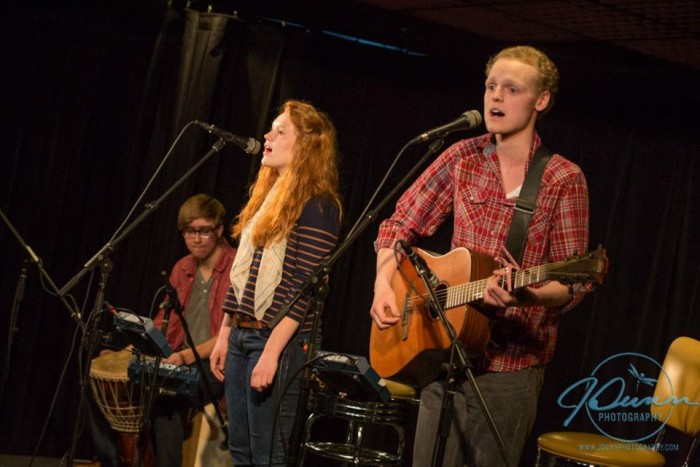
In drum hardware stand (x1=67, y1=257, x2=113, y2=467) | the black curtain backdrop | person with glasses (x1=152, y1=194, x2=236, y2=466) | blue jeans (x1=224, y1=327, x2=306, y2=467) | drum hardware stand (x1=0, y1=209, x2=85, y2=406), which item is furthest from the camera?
the black curtain backdrop

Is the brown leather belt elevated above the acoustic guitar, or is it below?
below

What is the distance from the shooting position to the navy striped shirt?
12.3 feet

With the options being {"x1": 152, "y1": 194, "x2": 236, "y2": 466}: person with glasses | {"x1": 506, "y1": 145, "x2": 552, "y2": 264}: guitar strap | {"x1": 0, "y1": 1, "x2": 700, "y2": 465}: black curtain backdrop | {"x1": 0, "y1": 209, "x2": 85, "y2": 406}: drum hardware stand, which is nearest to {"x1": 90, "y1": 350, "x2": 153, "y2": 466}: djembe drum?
{"x1": 152, "y1": 194, "x2": 236, "y2": 466}: person with glasses

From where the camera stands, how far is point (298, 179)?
13.1ft

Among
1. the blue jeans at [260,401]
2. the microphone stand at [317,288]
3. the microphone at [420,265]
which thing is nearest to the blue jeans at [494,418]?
the microphone at [420,265]

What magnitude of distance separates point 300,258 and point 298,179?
0.40 meters

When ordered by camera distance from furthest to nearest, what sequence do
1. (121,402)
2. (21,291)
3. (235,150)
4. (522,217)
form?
1. (235,150)
2. (121,402)
3. (21,291)
4. (522,217)

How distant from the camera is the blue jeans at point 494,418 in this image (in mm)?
2912

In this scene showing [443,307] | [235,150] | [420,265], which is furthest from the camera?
[235,150]

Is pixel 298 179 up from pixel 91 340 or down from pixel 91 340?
up

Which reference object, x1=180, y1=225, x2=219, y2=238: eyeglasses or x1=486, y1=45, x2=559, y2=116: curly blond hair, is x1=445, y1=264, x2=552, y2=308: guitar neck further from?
x1=180, y1=225, x2=219, y2=238: eyeglasses
